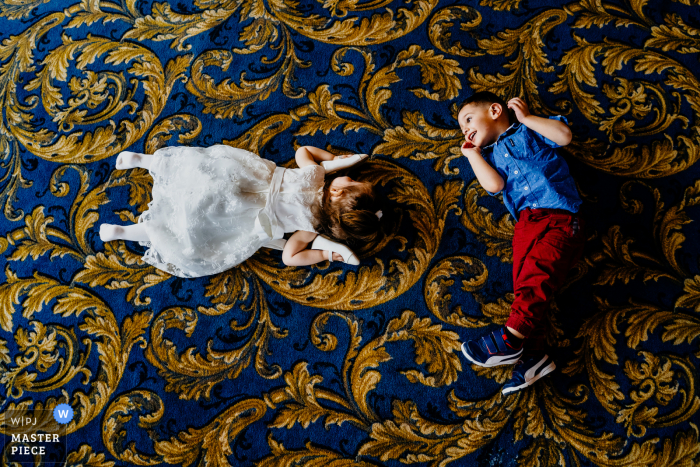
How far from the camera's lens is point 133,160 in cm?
145

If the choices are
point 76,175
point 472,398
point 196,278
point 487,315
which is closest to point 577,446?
point 472,398

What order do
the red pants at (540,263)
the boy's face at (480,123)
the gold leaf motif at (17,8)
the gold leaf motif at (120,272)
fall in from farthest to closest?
the gold leaf motif at (17,8), the gold leaf motif at (120,272), the boy's face at (480,123), the red pants at (540,263)

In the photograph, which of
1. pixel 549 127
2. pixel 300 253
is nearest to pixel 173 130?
pixel 300 253

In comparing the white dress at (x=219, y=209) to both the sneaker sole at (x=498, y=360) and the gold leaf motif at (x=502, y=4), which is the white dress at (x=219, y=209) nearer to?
the sneaker sole at (x=498, y=360)

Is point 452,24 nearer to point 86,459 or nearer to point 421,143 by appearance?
point 421,143

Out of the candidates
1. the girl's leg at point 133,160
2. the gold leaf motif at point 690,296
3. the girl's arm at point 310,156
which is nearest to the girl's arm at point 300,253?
the girl's arm at point 310,156

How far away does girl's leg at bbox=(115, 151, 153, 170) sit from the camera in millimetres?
1452

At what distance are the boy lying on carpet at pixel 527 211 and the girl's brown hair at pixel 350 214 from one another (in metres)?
0.36

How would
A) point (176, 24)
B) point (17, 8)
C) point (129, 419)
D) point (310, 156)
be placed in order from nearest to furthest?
point (129, 419), point (310, 156), point (176, 24), point (17, 8)

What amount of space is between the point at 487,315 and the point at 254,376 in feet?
2.61

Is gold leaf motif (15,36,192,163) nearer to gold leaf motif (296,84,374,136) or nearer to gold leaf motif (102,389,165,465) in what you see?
gold leaf motif (296,84,374,136)

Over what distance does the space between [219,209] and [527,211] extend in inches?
39.3

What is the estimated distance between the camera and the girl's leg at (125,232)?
1384 millimetres

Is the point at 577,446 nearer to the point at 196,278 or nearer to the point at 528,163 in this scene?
the point at 528,163
